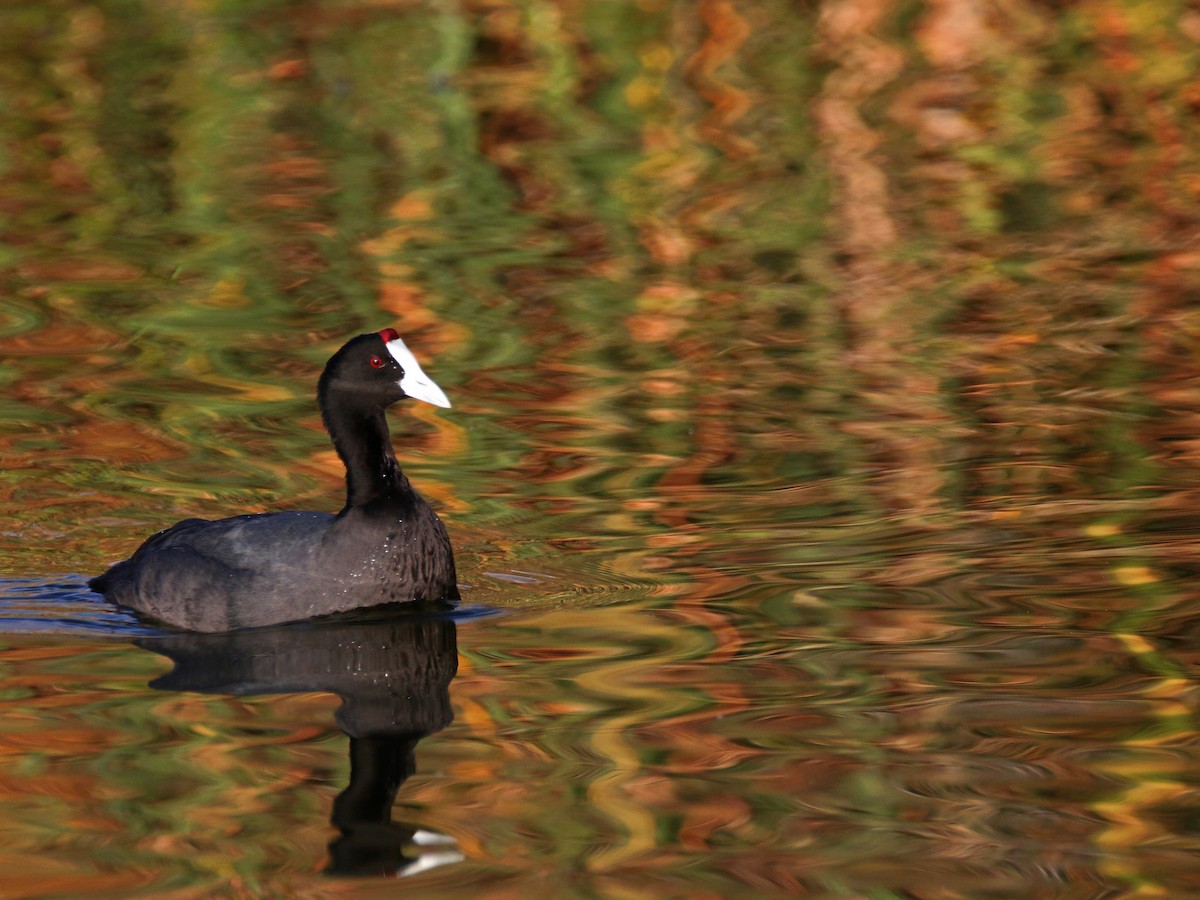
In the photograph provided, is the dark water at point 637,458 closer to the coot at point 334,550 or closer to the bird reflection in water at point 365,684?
the bird reflection in water at point 365,684

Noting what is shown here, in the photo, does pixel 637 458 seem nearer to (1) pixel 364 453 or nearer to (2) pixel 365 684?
(1) pixel 364 453

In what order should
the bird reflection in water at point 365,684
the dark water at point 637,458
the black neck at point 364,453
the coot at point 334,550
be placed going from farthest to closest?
the black neck at point 364,453, the coot at point 334,550, the dark water at point 637,458, the bird reflection in water at point 365,684

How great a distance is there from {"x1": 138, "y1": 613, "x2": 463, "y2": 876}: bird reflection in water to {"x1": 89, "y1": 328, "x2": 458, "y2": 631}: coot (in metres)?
0.11

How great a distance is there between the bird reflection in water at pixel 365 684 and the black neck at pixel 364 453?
0.51 m

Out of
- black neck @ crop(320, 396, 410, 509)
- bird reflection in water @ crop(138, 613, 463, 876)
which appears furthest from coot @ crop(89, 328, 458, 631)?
bird reflection in water @ crop(138, 613, 463, 876)

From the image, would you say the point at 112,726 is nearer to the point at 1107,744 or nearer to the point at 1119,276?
the point at 1107,744

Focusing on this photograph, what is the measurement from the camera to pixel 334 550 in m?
7.48

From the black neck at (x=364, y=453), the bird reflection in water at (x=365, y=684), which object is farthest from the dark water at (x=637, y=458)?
the black neck at (x=364, y=453)

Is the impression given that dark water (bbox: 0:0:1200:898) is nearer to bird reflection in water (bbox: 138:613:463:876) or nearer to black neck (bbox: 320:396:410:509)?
bird reflection in water (bbox: 138:613:463:876)

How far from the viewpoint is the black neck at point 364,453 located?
772cm

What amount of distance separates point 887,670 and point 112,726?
2.31m

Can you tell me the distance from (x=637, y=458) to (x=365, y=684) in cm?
272

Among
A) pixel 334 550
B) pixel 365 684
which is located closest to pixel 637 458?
pixel 334 550

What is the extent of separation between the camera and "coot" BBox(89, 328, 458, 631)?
24.4 feet
